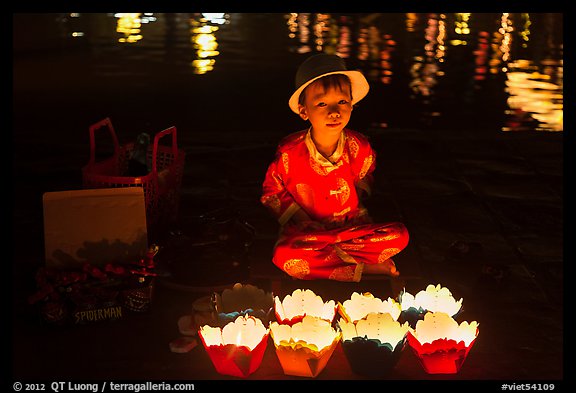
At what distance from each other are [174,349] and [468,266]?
1.75 meters

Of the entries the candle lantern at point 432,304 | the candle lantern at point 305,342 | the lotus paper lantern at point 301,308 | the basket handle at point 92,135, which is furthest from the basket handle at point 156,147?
the candle lantern at point 432,304

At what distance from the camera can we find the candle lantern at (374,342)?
12.8ft

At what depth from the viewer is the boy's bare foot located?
15.1 ft

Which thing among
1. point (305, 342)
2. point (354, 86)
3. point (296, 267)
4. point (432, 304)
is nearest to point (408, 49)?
point (354, 86)

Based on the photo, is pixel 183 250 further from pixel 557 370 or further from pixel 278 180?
pixel 557 370

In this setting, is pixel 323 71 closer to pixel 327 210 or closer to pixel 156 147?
pixel 327 210

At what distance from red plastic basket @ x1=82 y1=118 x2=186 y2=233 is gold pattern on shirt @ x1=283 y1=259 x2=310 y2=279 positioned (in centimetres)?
97

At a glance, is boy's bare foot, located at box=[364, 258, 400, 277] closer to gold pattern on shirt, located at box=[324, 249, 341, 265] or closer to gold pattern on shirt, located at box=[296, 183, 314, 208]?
gold pattern on shirt, located at box=[324, 249, 341, 265]

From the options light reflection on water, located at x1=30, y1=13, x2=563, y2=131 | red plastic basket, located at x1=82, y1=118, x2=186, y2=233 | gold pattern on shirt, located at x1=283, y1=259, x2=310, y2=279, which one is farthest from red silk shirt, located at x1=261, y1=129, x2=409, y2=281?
light reflection on water, located at x1=30, y1=13, x2=563, y2=131

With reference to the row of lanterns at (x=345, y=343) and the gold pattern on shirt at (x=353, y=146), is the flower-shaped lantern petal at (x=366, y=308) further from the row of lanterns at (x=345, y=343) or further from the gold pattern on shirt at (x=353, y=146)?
the gold pattern on shirt at (x=353, y=146)

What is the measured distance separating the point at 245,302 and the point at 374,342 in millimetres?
723

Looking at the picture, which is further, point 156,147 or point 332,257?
point 156,147

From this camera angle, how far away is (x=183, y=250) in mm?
5004

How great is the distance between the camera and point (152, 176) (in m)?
5.08
